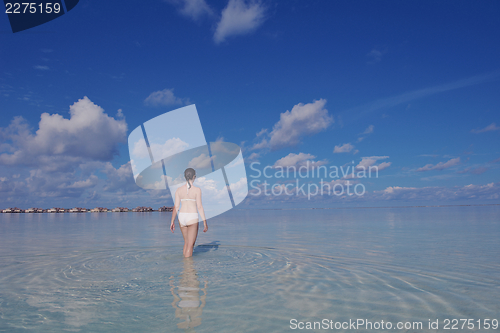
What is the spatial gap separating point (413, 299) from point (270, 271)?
421cm

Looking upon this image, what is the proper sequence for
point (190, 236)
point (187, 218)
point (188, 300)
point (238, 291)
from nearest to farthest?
point (188, 300), point (238, 291), point (187, 218), point (190, 236)

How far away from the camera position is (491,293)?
7301 mm

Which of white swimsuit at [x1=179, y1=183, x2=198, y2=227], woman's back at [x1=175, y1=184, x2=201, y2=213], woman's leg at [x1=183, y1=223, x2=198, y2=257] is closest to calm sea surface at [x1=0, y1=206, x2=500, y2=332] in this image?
woman's leg at [x1=183, y1=223, x2=198, y2=257]

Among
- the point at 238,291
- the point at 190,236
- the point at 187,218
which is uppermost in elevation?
the point at 187,218

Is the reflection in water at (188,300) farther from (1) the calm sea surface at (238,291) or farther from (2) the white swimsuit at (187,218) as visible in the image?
(2) the white swimsuit at (187,218)

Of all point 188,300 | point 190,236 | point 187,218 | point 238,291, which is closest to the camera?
point 188,300

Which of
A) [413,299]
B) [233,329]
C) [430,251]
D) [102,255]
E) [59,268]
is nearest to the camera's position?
[233,329]

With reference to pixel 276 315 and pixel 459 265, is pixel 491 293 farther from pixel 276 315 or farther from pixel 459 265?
pixel 276 315

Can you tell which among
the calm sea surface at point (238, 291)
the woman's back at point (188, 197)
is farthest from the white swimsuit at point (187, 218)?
the calm sea surface at point (238, 291)

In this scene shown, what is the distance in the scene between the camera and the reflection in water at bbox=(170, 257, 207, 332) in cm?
539

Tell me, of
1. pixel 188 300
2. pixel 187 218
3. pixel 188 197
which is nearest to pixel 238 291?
pixel 188 300

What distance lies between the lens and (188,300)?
6543mm

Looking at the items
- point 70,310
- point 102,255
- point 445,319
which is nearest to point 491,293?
point 445,319

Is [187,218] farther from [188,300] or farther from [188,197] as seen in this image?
[188,300]
